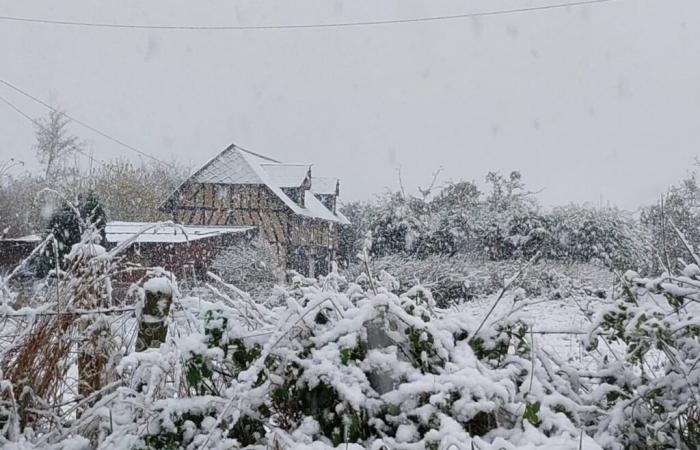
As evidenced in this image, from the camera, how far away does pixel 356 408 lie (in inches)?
50.5

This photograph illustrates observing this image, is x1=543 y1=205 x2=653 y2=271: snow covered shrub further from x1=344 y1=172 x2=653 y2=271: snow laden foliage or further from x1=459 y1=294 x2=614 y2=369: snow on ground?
x1=459 y1=294 x2=614 y2=369: snow on ground

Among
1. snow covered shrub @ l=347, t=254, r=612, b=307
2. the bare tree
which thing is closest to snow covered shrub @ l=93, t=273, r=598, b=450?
snow covered shrub @ l=347, t=254, r=612, b=307

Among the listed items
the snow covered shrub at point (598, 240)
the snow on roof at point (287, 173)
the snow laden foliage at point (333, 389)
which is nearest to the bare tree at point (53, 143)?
the snow on roof at point (287, 173)

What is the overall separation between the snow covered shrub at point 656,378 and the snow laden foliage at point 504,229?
34.3ft

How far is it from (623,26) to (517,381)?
28.6 meters

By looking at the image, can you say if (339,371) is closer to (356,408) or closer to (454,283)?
(356,408)

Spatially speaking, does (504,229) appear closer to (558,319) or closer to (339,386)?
(558,319)

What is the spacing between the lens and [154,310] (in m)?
1.65

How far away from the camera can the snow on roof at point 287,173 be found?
67.0ft

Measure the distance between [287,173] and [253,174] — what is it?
5.39ft

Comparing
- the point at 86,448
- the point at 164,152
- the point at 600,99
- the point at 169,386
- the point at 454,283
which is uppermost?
the point at 600,99

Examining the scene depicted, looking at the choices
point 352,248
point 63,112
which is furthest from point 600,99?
point 63,112

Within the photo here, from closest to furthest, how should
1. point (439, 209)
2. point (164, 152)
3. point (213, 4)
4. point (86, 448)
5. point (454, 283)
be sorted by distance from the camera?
point (86, 448)
point (454, 283)
point (439, 209)
point (164, 152)
point (213, 4)

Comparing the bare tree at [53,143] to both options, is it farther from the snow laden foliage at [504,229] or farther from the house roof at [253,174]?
the snow laden foliage at [504,229]
